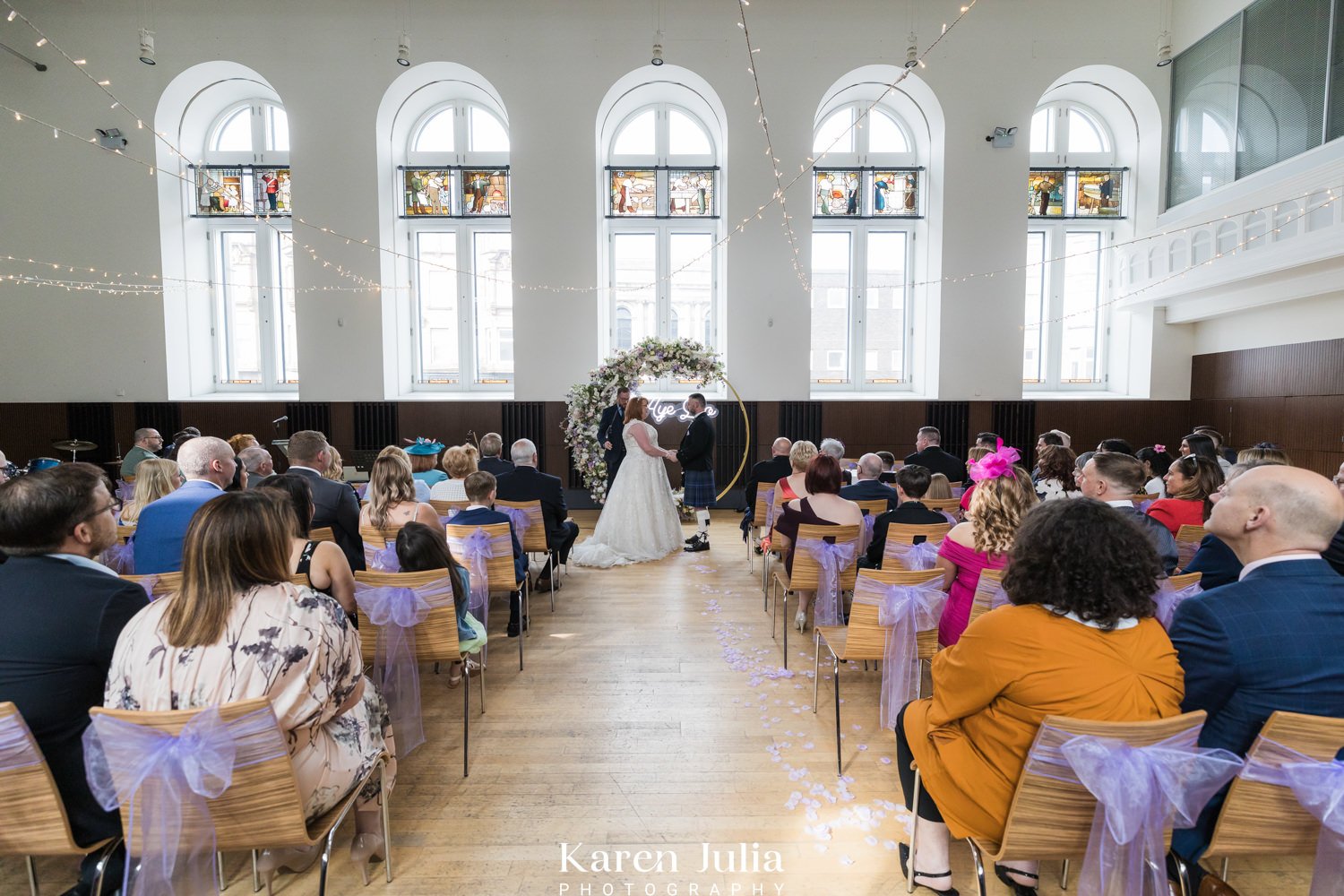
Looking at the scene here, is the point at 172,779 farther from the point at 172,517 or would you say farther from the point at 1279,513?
the point at 1279,513

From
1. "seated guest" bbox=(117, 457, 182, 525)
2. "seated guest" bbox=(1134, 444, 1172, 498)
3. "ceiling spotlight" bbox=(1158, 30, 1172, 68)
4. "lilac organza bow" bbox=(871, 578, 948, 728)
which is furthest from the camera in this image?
"ceiling spotlight" bbox=(1158, 30, 1172, 68)

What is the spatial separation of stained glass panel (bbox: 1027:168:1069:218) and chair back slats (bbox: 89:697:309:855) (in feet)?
38.6

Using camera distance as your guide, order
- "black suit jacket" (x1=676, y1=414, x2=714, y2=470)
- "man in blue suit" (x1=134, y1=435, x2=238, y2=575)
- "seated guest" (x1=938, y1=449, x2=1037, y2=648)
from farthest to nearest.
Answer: "black suit jacket" (x1=676, y1=414, x2=714, y2=470)
"man in blue suit" (x1=134, y1=435, x2=238, y2=575)
"seated guest" (x1=938, y1=449, x2=1037, y2=648)

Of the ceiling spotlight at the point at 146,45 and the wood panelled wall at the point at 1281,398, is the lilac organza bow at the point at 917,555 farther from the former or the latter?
the ceiling spotlight at the point at 146,45

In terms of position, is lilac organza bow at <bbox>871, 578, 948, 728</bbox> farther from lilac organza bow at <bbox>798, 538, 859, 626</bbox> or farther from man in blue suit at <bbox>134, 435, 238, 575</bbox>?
man in blue suit at <bbox>134, 435, 238, 575</bbox>

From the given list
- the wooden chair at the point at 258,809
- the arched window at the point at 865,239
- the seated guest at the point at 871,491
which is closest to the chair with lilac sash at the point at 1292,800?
the wooden chair at the point at 258,809

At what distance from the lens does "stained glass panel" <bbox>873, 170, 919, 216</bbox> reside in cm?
1034

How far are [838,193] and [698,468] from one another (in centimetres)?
570

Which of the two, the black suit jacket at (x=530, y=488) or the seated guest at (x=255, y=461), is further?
the black suit jacket at (x=530, y=488)

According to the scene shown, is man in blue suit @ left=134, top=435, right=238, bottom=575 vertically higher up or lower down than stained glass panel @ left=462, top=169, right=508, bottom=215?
lower down

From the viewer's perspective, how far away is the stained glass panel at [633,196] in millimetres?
10367

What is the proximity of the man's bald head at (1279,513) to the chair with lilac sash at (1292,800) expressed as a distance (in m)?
0.47

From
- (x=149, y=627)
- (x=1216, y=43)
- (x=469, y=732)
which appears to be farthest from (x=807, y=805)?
(x=1216, y=43)

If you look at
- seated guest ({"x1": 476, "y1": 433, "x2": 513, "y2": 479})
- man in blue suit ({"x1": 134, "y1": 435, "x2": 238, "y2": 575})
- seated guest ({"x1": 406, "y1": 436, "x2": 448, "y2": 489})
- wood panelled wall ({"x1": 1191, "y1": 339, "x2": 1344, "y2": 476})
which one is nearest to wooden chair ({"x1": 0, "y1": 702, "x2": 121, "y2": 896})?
man in blue suit ({"x1": 134, "y1": 435, "x2": 238, "y2": 575})
